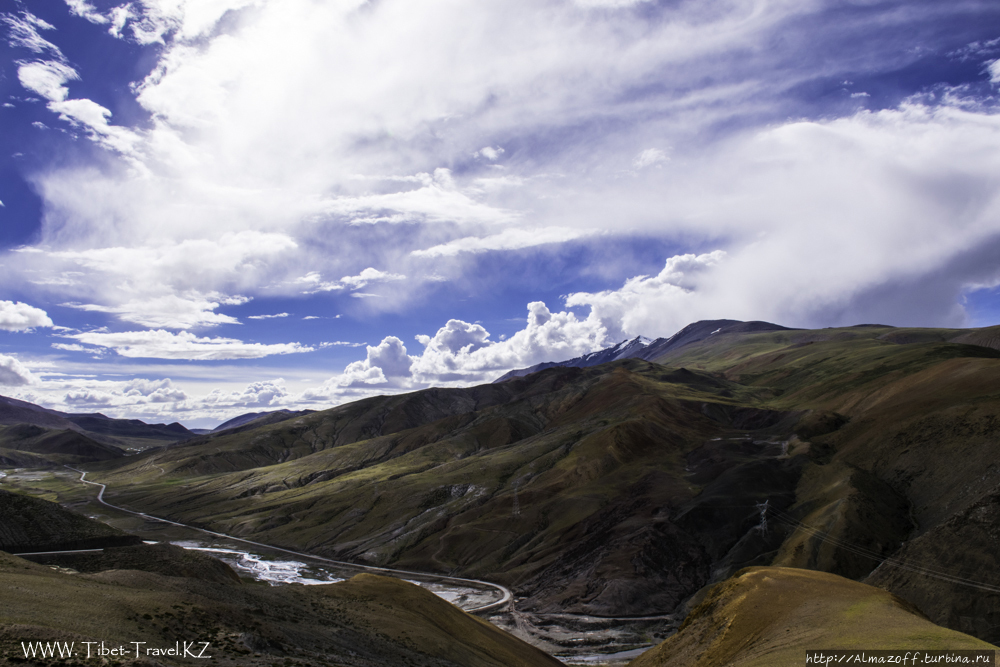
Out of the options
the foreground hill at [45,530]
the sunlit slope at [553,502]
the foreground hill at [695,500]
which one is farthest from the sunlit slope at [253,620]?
the sunlit slope at [553,502]

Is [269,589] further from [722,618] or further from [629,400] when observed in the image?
[629,400]

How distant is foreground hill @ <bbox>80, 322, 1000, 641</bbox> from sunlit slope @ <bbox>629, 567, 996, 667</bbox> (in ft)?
63.0

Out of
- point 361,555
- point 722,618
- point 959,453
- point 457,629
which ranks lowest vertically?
point 361,555

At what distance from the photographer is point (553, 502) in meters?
115

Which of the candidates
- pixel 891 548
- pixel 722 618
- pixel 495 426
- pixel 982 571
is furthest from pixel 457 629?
pixel 495 426

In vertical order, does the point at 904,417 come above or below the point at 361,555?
above

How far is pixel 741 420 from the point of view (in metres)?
157

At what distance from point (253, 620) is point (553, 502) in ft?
287

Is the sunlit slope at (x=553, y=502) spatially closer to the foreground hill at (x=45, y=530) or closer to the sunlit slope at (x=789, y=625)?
the sunlit slope at (x=789, y=625)

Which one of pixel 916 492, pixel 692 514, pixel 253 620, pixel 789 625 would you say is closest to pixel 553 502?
pixel 692 514

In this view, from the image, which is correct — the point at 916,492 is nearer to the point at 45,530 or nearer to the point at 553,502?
the point at 553,502

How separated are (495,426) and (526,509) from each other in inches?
3086

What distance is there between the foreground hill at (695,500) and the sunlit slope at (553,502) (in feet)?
1.35

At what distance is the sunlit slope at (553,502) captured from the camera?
89.4 meters
